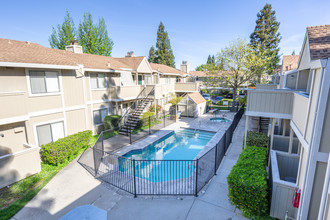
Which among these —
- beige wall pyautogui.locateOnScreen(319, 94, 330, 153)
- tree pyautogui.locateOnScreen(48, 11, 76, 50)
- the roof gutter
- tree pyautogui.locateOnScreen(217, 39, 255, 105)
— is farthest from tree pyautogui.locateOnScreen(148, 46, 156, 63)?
beige wall pyautogui.locateOnScreen(319, 94, 330, 153)

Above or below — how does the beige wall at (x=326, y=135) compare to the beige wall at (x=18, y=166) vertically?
above

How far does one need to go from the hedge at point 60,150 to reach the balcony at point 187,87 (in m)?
18.0

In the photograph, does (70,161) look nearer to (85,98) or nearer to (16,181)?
(16,181)

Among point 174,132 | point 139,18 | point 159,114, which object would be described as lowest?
point 174,132

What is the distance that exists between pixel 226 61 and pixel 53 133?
24846 millimetres

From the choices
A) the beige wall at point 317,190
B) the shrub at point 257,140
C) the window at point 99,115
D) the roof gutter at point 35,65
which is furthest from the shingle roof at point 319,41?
the window at point 99,115

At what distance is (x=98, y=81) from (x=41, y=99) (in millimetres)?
5450

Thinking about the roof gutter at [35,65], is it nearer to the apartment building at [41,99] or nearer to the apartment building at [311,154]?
the apartment building at [41,99]

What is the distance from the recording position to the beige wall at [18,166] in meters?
8.23

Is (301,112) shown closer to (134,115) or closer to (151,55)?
(134,115)

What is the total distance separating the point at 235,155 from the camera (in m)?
11.6

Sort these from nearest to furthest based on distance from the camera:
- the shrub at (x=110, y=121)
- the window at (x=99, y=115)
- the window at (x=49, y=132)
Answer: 1. the window at (x=49, y=132)
2. the shrub at (x=110, y=121)
3. the window at (x=99, y=115)

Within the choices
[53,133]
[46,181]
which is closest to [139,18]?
[53,133]

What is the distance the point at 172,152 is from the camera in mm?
14359
